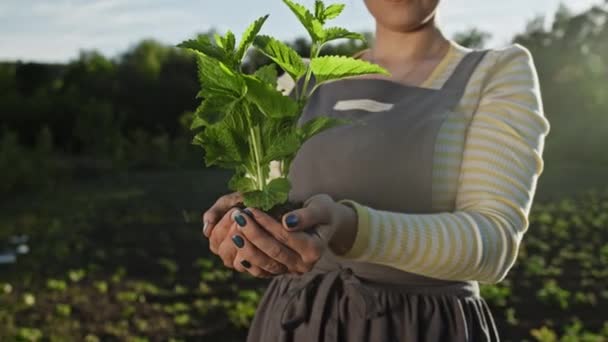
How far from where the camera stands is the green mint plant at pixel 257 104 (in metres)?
1.37

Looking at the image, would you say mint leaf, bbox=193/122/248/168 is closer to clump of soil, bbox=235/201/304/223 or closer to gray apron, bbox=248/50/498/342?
clump of soil, bbox=235/201/304/223

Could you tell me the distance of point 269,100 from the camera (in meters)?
1.37

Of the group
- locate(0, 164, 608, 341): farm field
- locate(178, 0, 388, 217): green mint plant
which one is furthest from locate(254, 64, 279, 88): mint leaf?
locate(0, 164, 608, 341): farm field

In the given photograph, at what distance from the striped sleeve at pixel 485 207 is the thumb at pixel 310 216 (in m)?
0.10

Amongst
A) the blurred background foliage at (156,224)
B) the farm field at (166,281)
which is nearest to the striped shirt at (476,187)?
the blurred background foliage at (156,224)

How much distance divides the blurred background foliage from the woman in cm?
238

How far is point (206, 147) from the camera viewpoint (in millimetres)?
1436

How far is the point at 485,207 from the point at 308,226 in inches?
16.3

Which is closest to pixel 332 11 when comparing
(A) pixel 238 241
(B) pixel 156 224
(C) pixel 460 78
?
(C) pixel 460 78

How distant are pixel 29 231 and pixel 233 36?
7956mm

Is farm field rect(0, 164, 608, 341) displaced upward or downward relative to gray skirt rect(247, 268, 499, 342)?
downward

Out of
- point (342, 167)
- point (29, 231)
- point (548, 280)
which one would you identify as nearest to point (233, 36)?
point (342, 167)

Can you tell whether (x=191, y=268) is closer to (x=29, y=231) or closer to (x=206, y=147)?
(x=29, y=231)

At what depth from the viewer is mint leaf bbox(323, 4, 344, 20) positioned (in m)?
1.49
